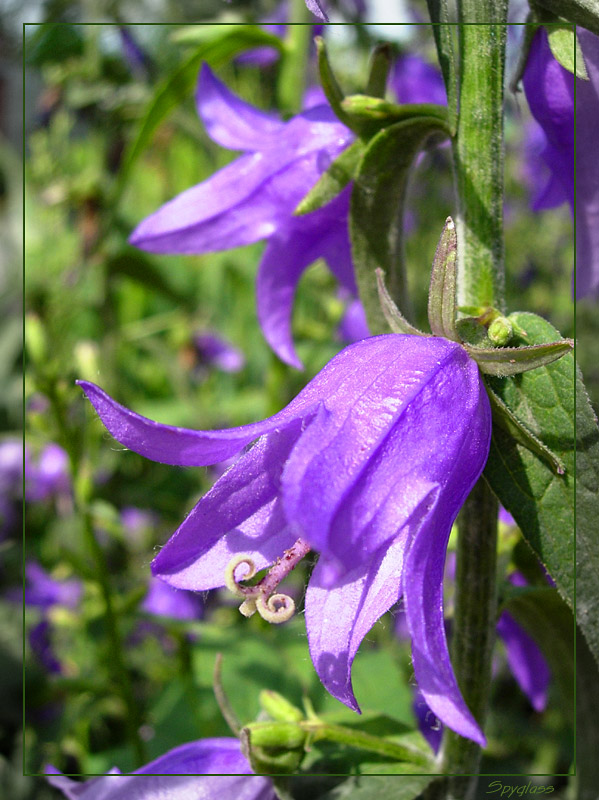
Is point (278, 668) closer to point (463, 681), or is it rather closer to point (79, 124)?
point (463, 681)

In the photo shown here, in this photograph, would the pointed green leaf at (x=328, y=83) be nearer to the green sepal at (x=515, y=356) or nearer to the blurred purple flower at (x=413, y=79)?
the green sepal at (x=515, y=356)

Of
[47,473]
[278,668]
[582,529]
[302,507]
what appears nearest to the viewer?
[302,507]

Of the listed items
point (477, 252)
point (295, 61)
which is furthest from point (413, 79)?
point (477, 252)

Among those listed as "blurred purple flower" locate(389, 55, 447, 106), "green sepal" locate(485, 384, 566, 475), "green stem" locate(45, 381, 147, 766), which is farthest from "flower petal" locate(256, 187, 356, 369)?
"blurred purple flower" locate(389, 55, 447, 106)

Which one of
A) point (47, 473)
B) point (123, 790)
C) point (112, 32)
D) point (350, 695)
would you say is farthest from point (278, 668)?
point (112, 32)

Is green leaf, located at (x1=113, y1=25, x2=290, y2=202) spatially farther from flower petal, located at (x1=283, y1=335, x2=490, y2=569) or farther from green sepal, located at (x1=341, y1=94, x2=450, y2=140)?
flower petal, located at (x1=283, y1=335, x2=490, y2=569)

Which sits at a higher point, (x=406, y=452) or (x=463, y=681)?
(x=406, y=452)

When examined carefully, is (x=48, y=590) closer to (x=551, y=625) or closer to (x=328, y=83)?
(x=551, y=625)
